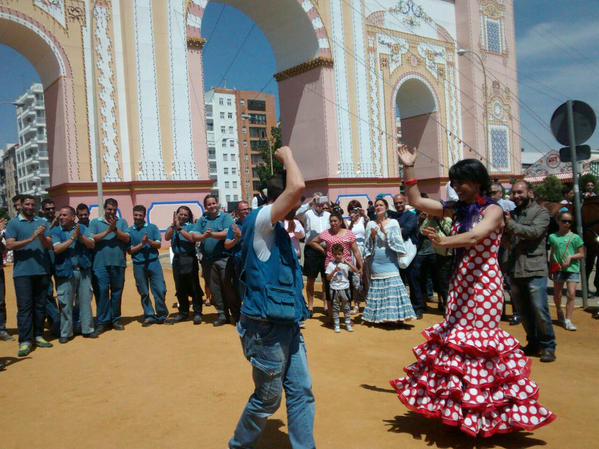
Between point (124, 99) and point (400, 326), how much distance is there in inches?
472

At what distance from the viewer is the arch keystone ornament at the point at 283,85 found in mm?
15250

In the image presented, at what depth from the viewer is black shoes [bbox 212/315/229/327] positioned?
779cm

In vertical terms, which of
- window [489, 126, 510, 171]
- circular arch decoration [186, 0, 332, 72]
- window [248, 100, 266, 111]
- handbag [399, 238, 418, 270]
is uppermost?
window [248, 100, 266, 111]

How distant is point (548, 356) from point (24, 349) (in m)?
6.06

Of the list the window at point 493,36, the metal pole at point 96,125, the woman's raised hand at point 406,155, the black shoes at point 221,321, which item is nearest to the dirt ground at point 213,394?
the black shoes at point 221,321

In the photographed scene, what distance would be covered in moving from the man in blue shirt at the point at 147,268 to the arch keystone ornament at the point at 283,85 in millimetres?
8083

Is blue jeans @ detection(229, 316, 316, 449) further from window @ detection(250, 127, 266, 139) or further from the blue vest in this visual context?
window @ detection(250, 127, 266, 139)

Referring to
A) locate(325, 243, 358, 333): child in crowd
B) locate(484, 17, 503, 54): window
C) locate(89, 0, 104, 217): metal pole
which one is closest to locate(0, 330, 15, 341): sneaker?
locate(325, 243, 358, 333): child in crowd

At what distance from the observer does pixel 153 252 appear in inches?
322

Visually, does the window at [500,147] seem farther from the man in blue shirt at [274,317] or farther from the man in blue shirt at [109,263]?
the man in blue shirt at [274,317]

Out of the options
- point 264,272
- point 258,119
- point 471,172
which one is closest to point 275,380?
point 264,272

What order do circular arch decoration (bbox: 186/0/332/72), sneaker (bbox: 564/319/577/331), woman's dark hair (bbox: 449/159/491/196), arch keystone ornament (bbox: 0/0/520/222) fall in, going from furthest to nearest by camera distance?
circular arch decoration (bbox: 186/0/332/72) < arch keystone ornament (bbox: 0/0/520/222) < sneaker (bbox: 564/319/577/331) < woman's dark hair (bbox: 449/159/491/196)

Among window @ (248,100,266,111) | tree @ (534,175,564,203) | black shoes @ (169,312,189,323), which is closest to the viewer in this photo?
black shoes @ (169,312,189,323)

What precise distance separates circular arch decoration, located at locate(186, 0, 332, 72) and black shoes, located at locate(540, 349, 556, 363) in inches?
627
